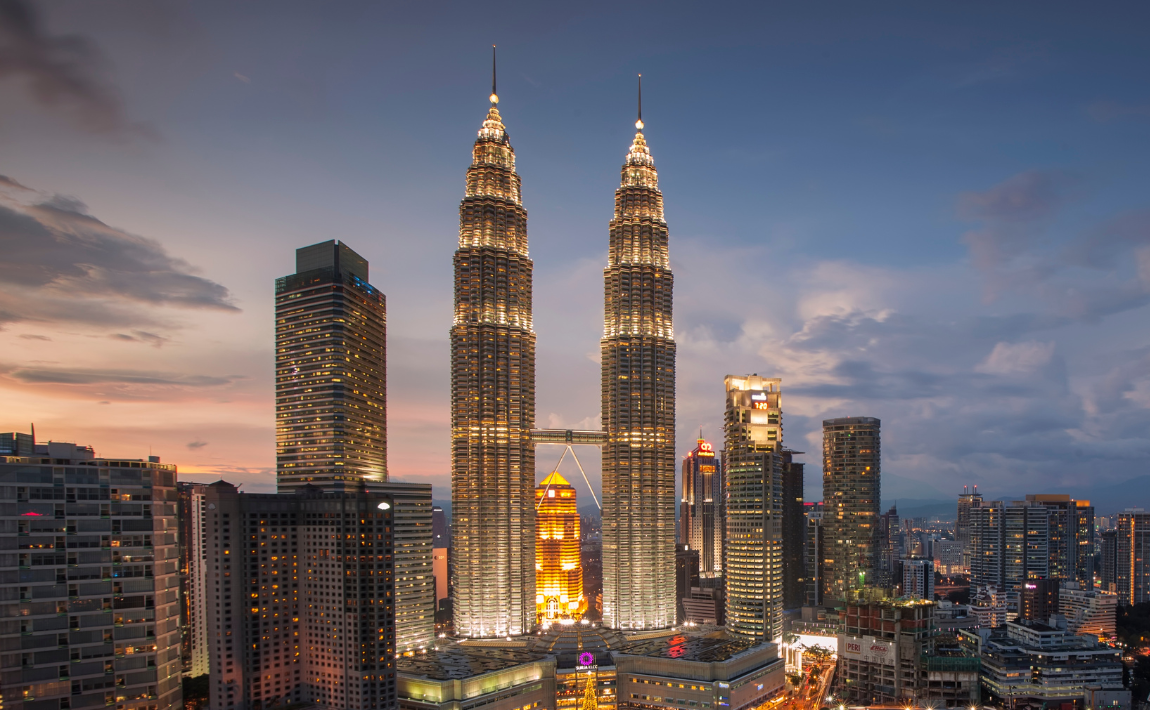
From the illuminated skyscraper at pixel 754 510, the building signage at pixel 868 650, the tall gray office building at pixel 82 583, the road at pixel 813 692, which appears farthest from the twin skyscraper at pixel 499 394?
the tall gray office building at pixel 82 583

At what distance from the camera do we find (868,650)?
130 m

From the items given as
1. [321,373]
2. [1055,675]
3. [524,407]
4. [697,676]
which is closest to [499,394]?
[524,407]

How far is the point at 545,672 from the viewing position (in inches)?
4938

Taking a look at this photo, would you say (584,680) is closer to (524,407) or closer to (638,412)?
(524,407)

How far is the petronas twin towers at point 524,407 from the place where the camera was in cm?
15762

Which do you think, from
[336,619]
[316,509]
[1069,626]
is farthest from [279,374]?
[1069,626]

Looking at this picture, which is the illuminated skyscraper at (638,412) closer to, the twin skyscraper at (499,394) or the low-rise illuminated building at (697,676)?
the twin skyscraper at (499,394)

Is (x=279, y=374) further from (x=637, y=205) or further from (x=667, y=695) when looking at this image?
(x=667, y=695)

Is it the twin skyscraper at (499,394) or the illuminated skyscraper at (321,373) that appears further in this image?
the twin skyscraper at (499,394)

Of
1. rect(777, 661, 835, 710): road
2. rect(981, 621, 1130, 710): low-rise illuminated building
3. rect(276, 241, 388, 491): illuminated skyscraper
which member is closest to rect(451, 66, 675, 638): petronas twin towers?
rect(276, 241, 388, 491): illuminated skyscraper

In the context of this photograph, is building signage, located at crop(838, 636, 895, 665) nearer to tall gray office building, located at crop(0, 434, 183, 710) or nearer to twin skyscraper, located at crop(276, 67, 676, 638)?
twin skyscraper, located at crop(276, 67, 676, 638)

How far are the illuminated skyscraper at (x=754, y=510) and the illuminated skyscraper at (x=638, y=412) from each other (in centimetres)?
1377

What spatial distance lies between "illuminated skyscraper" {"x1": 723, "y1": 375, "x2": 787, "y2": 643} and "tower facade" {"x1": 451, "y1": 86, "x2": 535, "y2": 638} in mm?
43801

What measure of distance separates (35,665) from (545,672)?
7568 centimetres
